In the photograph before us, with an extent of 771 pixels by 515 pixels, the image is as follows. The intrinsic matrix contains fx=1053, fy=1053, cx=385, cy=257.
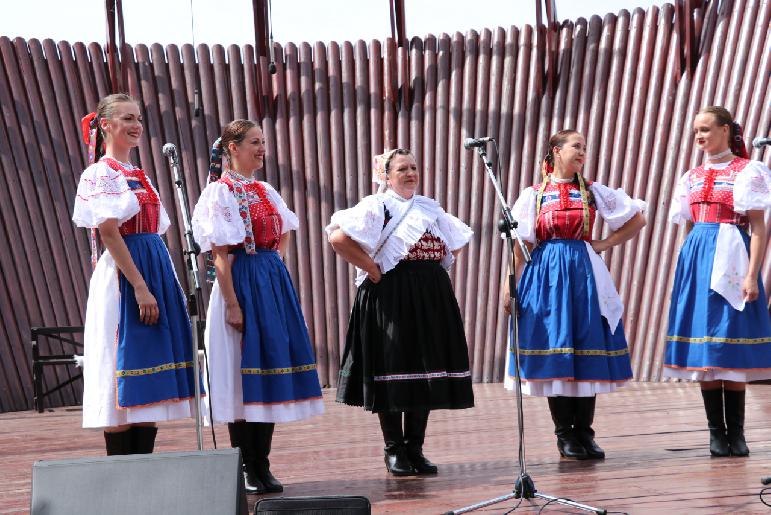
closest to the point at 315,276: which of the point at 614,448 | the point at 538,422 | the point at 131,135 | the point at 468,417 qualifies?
the point at 468,417

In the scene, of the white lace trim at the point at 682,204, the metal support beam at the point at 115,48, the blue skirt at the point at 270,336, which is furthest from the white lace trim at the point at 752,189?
the metal support beam at the point at 115,48

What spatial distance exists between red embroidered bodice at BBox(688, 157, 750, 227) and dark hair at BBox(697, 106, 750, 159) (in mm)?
97

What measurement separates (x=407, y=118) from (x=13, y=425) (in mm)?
3735

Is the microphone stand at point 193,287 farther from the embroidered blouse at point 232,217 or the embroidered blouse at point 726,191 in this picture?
the embroidered blouse at point 726,191

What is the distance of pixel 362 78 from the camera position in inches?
331

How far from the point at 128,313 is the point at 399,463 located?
1.28 m

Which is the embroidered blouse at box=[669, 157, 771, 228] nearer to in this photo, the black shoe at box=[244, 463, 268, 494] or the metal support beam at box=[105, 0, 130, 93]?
the black shoe at box=[244, 463, 268, 494]

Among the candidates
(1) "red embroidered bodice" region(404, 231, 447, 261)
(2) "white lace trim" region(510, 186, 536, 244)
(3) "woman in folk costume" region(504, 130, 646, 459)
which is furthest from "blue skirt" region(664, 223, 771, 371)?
(1) "red embroidered bodice" region(404, 231, 447, 261)

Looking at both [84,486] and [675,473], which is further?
[675,473]

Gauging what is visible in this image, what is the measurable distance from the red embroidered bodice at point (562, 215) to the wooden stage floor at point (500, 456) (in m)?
0.96

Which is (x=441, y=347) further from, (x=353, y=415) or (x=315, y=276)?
(x=315, y=276)

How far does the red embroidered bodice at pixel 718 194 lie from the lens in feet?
14.7

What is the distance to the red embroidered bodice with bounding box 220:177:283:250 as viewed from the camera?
13.2ft

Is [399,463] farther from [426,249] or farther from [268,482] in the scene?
[426,249]
